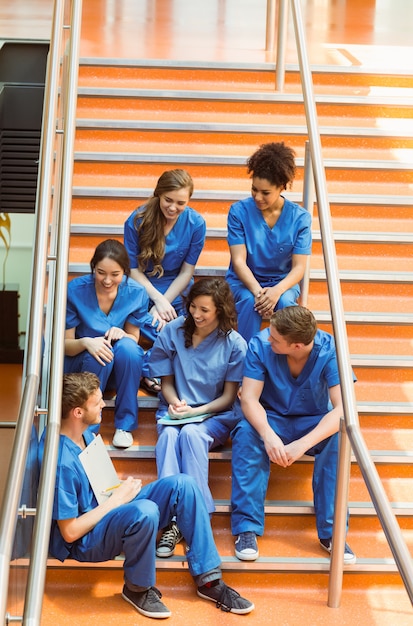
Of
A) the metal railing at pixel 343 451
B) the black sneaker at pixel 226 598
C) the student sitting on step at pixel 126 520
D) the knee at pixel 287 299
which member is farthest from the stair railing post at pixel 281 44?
the black sneaker at pixel 226 598

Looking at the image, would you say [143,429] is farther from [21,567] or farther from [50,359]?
[21,567]

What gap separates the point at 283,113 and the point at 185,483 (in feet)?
7.54

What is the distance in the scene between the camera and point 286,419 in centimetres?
327

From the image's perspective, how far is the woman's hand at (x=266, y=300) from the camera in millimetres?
3553

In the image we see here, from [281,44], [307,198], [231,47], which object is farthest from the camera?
[231,47]

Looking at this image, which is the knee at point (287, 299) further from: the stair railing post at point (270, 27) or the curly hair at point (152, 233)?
the stair railing post at point (270, 27)

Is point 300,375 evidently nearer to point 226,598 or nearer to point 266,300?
point 266,300

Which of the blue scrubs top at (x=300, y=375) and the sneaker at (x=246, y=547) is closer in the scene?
the sneaker at (x=246, y=547)

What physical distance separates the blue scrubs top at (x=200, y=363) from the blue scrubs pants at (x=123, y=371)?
0.25 ft

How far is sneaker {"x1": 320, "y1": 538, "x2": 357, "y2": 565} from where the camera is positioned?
310 cm

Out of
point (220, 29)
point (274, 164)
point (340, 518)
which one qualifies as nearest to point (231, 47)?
point (220, 29)

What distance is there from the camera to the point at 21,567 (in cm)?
212

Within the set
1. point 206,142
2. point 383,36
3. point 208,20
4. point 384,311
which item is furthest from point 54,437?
point 208,20

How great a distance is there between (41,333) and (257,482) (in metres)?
0.88
